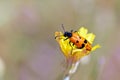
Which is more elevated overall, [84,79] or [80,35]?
[80,35]

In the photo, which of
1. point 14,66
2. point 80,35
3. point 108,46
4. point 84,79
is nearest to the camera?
point 80,35

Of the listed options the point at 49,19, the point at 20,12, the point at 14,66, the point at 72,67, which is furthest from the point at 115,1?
the point at 72,67

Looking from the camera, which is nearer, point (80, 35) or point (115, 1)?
point (80, 35)

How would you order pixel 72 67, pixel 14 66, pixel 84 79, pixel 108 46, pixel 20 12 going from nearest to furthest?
pixel 72 67 → pixel 84 79 → pixel 14 66 → pixel 108 46 → pixel 20 12

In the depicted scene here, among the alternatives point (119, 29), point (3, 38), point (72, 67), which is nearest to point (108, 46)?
point (119, 29)

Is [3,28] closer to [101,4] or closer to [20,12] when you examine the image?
[20,12]

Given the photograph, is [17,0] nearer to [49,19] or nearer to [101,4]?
[49,19]


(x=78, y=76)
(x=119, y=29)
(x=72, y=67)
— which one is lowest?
(x=119, y=29)
